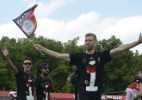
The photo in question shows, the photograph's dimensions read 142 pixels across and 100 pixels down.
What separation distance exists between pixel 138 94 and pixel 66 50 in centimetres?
4882

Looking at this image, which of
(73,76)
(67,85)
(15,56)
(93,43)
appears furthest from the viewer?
(15,56)

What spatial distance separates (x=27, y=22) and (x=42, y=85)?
1853 mm

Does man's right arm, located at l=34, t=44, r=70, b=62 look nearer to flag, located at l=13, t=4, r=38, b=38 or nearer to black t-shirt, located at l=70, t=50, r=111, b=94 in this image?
black t-shirt, located at l=70, t=50, r=111, b=94

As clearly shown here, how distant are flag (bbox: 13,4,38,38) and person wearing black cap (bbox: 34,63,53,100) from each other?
3.67 ft

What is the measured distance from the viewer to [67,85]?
176 feet

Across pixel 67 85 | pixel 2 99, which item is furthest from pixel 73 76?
→ pixel 67 85

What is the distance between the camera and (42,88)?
1162cm

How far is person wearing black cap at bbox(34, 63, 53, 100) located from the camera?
1151cm

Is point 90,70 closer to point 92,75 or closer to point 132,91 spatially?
point 92,75

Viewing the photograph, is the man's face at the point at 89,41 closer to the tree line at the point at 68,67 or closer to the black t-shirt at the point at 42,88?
the black t-shirt at the point at 42,88

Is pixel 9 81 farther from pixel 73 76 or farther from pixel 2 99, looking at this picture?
pixel 73 76

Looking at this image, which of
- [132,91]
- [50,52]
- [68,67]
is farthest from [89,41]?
[68,67]

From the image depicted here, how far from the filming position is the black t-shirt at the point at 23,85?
1066 centimetres

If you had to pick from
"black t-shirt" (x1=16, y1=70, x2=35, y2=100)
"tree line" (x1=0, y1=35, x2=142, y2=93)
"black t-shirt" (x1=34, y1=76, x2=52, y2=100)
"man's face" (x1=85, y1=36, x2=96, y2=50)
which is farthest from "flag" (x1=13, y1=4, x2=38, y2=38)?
"tree line" (x1=0, y1=35, x2=142, y2=93)
